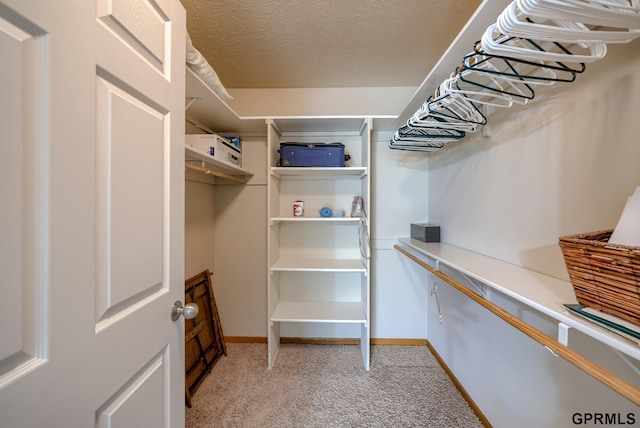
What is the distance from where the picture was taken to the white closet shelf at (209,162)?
4.50ft

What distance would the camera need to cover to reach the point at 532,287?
868 millimetres

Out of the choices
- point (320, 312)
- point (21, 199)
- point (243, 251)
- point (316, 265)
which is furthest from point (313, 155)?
point (21, 199)

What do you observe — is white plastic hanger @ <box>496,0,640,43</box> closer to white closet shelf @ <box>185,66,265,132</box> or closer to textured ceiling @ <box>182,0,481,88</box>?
textured ceiling @ <box>182,0,481,88</box>

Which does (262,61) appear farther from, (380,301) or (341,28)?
(380,301)

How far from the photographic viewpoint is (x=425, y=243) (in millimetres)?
1917

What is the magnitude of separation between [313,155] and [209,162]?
2.58 ft

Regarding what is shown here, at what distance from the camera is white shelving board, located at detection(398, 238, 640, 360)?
541mm

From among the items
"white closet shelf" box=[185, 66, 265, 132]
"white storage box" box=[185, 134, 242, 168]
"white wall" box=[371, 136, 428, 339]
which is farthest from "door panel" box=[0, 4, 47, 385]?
"white wall" box=[371, 136, 428, 339]

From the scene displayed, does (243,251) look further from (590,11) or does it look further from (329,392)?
(590,11)

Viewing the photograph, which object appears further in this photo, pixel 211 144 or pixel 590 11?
pixel 211 144

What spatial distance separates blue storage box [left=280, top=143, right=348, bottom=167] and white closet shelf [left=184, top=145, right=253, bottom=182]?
1.39ft

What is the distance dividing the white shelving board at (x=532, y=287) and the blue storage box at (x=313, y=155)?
103cm

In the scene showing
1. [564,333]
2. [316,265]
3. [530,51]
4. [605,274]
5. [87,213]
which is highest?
[530,51]

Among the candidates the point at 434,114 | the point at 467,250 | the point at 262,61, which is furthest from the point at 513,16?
the point at 262,61
